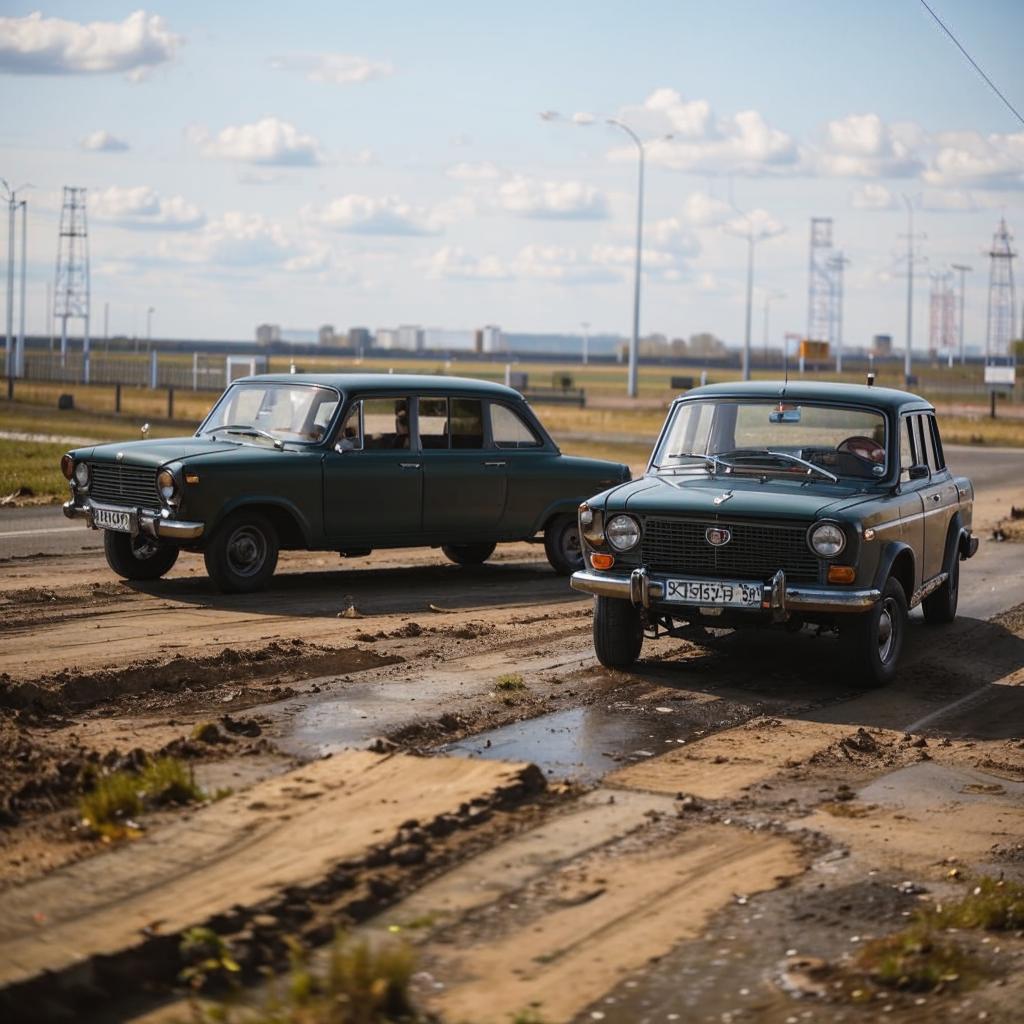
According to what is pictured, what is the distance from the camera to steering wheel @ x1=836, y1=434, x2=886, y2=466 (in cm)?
1141

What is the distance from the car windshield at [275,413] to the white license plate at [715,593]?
4.61 metres

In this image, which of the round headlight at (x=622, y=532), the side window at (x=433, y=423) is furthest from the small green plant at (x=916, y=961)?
the side window at (x=433, y=423)

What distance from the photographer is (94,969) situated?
506cm

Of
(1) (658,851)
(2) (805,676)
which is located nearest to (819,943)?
(1) (658,851)

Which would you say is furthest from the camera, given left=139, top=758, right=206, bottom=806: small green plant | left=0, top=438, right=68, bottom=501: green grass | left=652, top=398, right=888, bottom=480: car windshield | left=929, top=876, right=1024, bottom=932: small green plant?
left=0, top=438, right=68, bottom=501: green grass

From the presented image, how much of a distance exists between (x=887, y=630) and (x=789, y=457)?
1.30 meters

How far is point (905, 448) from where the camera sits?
1172cm

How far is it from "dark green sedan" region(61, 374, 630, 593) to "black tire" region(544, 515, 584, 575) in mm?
15

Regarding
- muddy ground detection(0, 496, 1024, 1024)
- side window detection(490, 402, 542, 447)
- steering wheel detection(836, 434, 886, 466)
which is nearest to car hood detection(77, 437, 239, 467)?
muddy ground detection(0, 496, 1024, 1024)

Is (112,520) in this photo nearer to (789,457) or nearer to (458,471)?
(458,471)

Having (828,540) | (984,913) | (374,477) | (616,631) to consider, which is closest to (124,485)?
(374,477)

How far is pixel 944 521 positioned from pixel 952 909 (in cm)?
663

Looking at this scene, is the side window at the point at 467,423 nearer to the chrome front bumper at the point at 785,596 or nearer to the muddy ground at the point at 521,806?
the muddy ground at the point at 521,806

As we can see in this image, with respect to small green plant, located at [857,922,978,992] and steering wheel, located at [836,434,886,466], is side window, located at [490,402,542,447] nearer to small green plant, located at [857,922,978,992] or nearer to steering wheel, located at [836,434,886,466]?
steering wheel, located at [836,434,886,466]
